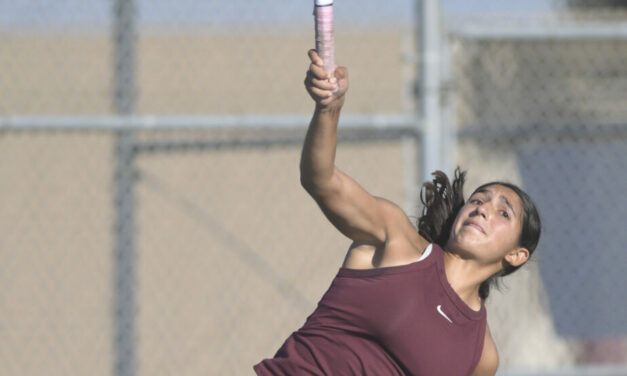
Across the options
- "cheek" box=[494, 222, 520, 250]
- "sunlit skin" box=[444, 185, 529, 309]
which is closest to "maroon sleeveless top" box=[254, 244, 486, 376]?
"sunlit skin" box=[444, 185, 529, 309]

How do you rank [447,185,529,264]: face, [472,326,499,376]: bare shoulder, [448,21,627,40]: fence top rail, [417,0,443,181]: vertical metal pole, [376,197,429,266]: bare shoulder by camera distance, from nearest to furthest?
1. [376,197,429,266]: bare shoulder
2. [447,185,529,264]: face
3. [472,326,499,376]: bare shoulder
4. [417,0,443,181]: vertical metal pole
5. [448,21,627,40]: fence top rail

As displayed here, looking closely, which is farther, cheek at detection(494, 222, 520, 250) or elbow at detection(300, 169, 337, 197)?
cheek at detection(494, 222, 520, 250)

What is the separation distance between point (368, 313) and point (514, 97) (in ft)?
8.49

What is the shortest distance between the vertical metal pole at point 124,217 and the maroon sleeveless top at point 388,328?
1.21 m

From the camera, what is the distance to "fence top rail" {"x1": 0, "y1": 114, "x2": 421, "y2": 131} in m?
3.44

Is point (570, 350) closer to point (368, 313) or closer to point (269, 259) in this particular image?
point (368, 313)

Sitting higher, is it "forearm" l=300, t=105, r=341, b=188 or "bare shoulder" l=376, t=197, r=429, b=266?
"forearm" l=300, t=105, r=341, b=188

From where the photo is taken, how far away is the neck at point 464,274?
8.78 feet

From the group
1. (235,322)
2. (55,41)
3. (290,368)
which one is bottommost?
(235,322)

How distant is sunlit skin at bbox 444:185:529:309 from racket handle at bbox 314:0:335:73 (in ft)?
2.87

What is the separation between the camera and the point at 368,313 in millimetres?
2447

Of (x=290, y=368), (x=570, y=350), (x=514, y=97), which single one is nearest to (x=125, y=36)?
(x=290, y=368)

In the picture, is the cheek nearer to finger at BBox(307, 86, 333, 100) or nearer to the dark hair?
the dark hair

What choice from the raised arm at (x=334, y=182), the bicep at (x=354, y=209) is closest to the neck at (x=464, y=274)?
Answer: the raised arm at (x=334, y=182)
